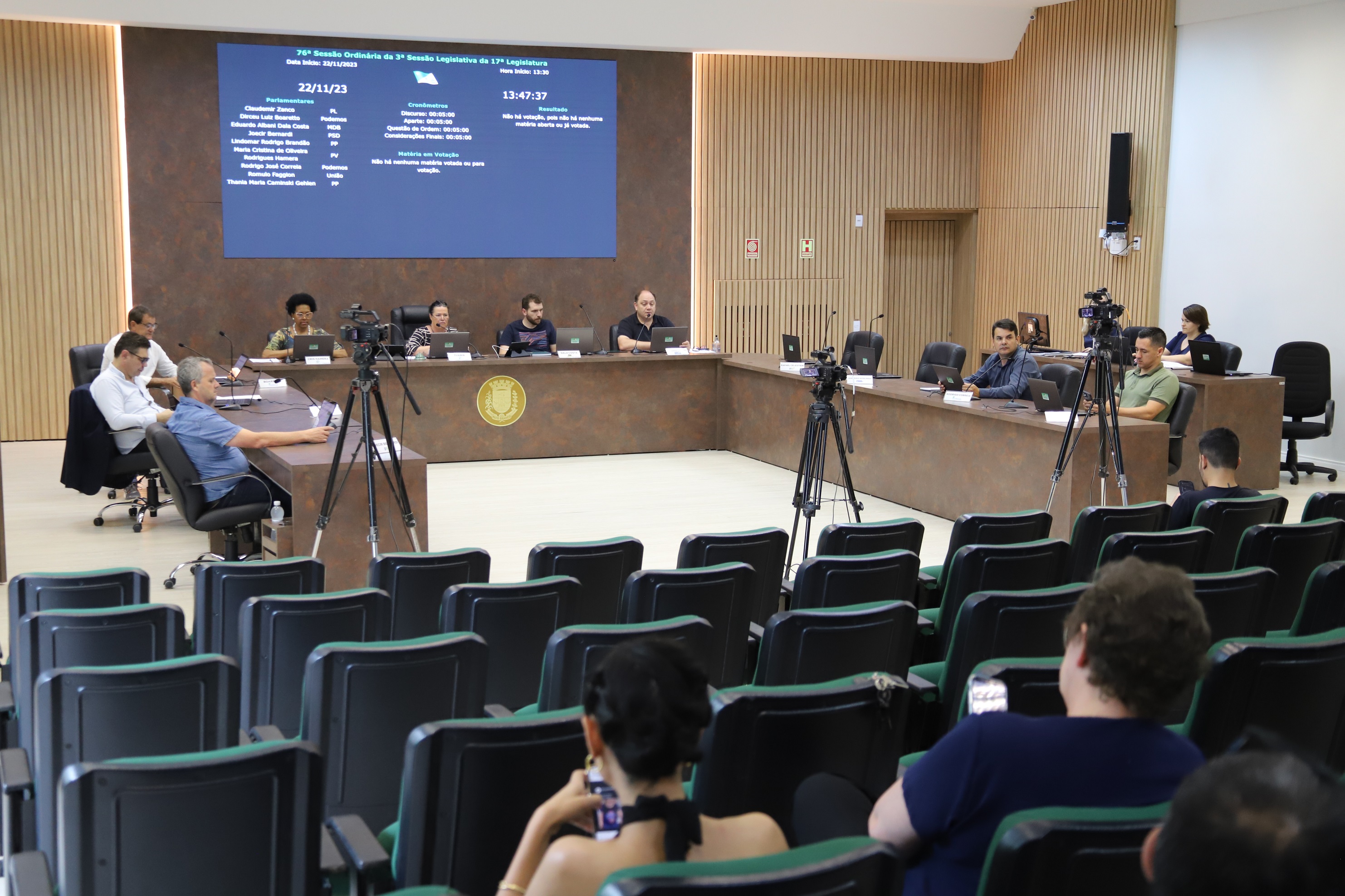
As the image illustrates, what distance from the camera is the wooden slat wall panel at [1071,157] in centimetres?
1118

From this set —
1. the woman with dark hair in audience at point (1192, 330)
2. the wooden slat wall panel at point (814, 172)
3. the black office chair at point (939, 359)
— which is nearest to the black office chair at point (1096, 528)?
the black office chair at point (939, 359)

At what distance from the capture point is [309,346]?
30.2ft

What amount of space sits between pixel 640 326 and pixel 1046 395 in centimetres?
453

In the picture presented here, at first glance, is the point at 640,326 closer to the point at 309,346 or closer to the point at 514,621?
the point at 309,346

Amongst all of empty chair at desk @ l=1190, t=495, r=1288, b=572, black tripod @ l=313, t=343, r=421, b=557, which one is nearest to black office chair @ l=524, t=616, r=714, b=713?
empty chair at desk @ l=1190, t=495, r=1288, b=572

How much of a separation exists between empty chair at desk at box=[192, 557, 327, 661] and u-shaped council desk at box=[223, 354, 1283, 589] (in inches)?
75.3

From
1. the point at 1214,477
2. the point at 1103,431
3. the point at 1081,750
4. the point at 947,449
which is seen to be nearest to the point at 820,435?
the point at 1103,431

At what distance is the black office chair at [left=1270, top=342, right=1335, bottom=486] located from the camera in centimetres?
889


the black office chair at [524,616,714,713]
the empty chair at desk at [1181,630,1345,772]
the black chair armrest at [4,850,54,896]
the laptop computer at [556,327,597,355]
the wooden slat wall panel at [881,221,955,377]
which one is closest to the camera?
the black chair armrest at [4,850,54,896]

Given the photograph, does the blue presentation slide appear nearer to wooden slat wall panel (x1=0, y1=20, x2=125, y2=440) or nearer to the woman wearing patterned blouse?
wooden slat wall panel (x1=0, y1=20, x2=125, y2=440)

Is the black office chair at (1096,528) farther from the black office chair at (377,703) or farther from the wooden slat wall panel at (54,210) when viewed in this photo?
the wooden slat wall panel at (54,210)

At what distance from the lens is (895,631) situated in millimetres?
3014

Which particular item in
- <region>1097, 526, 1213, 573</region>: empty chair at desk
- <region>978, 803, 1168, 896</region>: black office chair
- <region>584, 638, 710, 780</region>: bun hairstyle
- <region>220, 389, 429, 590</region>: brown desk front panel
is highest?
<region>584, 638, 710, 780</region>: bun hairstyle

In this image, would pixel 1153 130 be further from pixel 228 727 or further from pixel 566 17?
pixel 228 727
